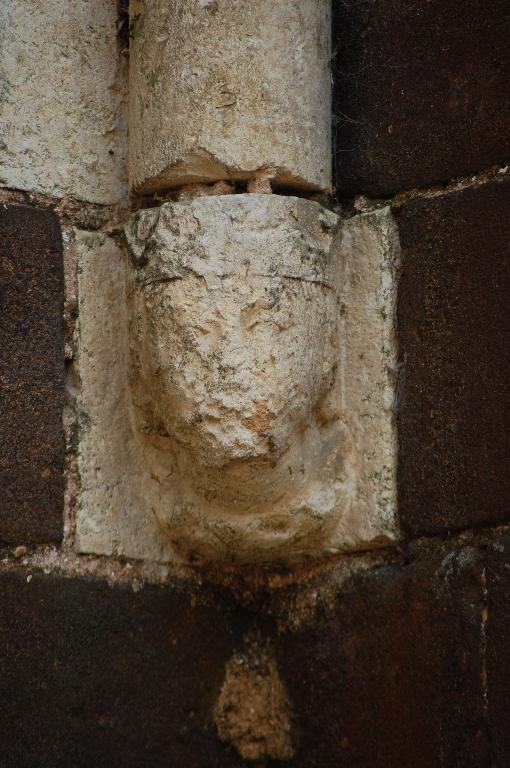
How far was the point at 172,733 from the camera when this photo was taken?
1.82 meters

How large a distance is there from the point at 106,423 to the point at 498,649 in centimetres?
70

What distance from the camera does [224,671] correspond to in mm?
1899

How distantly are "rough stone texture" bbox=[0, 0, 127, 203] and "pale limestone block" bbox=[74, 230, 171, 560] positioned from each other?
103mm

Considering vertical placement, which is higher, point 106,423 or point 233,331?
point 233,331

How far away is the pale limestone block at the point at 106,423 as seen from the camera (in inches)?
69.8

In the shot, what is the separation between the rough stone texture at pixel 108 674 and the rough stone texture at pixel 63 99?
628mm

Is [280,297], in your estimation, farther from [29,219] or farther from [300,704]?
[300,704]

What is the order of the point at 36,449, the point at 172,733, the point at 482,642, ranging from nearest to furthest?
the point at 482,642, the point at 36,449, the point at 172,733

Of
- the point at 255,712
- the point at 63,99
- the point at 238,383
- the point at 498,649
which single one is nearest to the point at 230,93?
the point at 63,99

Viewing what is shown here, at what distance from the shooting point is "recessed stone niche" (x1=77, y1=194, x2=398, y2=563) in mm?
1647

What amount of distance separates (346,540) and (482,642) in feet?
0.98

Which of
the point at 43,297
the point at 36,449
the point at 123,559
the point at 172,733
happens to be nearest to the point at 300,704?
the point at 172,733

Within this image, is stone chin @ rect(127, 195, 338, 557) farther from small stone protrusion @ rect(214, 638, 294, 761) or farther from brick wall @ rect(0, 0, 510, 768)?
small stone protrusion @ rect(214, 638, 294, 761)

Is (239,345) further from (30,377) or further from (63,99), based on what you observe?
(63,99)
